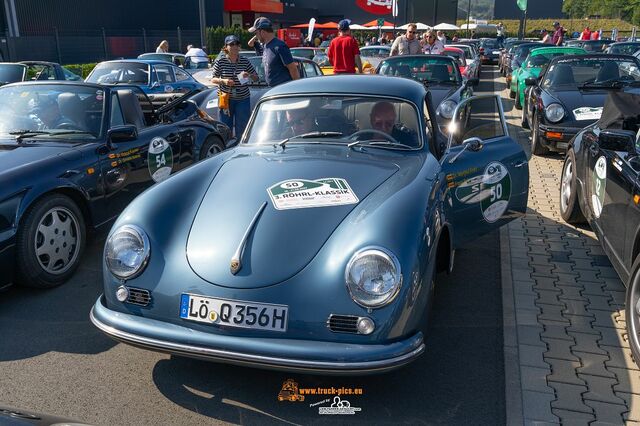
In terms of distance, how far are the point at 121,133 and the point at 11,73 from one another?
7794mm

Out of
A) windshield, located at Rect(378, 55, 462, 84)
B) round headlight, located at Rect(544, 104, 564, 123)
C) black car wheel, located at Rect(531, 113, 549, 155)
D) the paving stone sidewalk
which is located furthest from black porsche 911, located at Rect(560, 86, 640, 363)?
windshield, located at Rect(378, 55, 462, 84)

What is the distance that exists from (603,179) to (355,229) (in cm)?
241

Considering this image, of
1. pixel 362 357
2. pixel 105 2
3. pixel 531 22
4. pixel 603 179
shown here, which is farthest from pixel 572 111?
pixel 531 22

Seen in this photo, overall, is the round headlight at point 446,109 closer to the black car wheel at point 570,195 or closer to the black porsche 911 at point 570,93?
the black porsche 911 at point 570,93

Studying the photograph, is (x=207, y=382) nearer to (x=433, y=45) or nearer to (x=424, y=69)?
(x=424, y=69)

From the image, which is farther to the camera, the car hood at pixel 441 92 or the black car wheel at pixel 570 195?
the car hood at pixel 441 92

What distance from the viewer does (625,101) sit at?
5.18 m

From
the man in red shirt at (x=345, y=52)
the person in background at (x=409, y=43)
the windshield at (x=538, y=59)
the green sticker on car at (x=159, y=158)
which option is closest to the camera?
the green sticker on car at (x=159, y=158)

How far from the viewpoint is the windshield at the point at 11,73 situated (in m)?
11.3

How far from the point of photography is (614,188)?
4168mm

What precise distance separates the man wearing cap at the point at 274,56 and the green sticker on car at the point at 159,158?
2211 mm

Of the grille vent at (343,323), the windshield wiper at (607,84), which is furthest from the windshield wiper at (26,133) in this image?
the windshield wiper at (607,84)

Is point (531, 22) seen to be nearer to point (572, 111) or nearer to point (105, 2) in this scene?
point (105, 2)

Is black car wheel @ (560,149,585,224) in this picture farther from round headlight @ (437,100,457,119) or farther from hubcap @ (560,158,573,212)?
round headlight @ (437,100,457,119)
